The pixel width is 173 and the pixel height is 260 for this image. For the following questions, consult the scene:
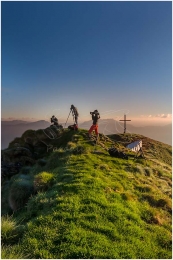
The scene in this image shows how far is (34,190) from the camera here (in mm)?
16438

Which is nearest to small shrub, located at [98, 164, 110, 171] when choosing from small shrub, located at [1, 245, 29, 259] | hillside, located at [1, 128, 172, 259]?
hillside, located at [1, 128, 172, 259]

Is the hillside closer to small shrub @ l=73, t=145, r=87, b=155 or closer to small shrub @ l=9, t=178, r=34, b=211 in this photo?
small shrub @ l=9, t=178, r=34, b=211

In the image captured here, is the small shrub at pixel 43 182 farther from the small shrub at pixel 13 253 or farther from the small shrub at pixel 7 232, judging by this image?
the small shrub at pixel 13 253

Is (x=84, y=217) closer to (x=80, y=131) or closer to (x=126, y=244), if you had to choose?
(x=126, y=244)

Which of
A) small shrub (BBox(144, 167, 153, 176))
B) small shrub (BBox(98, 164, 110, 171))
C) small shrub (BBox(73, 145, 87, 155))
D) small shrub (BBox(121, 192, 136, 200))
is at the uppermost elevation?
small shrub (BBox(73, 145, 87, 155))

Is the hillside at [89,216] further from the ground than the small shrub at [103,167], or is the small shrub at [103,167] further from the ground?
the small shrub at [103,167]

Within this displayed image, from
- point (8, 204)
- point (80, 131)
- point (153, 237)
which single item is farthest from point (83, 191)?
point (80, 131)

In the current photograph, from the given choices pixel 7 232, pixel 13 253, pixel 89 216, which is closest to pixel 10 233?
pixel 7 232

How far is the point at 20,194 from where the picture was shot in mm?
16766

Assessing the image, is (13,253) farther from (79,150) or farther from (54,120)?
(54,120)

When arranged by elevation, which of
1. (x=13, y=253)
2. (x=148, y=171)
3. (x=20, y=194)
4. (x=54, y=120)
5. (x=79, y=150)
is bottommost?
(x=20, y=194)

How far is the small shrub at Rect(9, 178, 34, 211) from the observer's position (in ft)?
53.5

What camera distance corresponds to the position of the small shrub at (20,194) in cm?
1631

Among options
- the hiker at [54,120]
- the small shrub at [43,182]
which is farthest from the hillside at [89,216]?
the hiker at [54,120]
